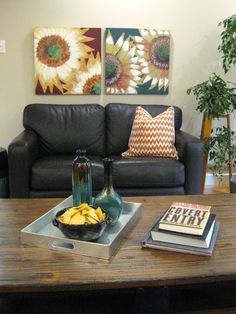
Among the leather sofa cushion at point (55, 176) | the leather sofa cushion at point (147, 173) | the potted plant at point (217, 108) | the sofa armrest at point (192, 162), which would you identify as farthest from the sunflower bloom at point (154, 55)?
the leather sofa cushion at point (55, 176)

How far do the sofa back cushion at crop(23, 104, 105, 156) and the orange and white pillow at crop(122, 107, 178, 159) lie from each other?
0.35 m

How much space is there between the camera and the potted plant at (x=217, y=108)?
9.64 ft

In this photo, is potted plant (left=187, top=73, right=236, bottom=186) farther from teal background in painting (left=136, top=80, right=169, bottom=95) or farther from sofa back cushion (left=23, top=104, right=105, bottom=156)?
sofa back cushion (left=23, top=104, right=105, bottom=156)

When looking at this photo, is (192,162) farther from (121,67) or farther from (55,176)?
(121,67)

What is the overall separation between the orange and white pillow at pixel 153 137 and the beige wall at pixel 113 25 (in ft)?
2.00

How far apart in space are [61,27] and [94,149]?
123 cm

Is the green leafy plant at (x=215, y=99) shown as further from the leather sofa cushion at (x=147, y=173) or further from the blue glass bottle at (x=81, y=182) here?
the blue glass bottle at (x=81, y=182)

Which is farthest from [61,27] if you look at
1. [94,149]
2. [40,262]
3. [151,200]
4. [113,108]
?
[40,262]

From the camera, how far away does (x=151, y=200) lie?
1.79 metres

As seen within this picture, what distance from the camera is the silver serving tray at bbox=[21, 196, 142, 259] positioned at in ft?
3.85

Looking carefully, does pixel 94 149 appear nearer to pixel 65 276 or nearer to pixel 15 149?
pixel 15 149

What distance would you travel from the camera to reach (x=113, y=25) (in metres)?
3.27

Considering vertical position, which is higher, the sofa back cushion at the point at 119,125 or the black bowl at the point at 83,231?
the sofa back cushion at the point at 119,125

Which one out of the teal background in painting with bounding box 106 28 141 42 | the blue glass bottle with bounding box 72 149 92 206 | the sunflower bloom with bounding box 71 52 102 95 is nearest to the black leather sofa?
the sunflower bloom with bounding box 71 52 102 95
